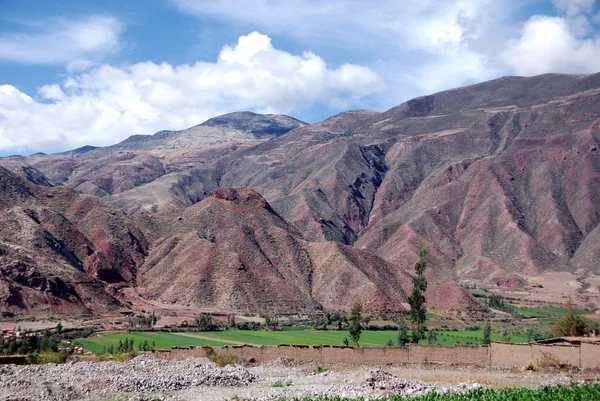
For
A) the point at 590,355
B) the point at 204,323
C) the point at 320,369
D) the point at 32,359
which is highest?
the point at 590,355

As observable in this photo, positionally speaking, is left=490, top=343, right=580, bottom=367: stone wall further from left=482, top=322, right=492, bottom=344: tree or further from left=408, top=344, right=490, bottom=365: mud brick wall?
left=482, top=322, right=492, bottom=344: tree

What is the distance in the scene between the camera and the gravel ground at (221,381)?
25.8 metres

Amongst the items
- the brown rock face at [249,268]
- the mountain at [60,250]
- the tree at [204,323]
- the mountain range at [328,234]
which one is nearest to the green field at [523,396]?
the tree at [204,323]

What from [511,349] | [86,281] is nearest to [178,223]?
[86,281]

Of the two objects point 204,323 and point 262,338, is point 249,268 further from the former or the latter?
point 262,338

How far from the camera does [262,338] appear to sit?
6925 centimetres

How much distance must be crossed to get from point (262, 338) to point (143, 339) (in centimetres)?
1269

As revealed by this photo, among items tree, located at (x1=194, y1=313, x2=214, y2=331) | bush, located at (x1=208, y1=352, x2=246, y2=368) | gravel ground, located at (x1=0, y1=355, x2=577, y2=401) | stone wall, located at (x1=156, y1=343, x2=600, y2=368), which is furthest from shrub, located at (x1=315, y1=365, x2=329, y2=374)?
tree, located at (x1=194, y1=313, x2=214, y2=331)

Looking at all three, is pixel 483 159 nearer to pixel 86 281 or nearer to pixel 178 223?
pixel 178 223

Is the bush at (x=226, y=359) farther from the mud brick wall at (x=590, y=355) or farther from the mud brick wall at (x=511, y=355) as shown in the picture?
the mud brick wall at (x=590, y=355)

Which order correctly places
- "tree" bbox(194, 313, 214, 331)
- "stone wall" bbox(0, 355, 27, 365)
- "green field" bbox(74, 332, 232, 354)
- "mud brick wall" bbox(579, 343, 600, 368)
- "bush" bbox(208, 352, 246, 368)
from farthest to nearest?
"tree" bbox(194, 313, 214, 331)
"green field" bbox(74, 332, 232, 354)
"bush" bbox(208, 352, 246, 368)
"stone wall" bbox(0, 355, 27, 365)
"mud brick wall" bbox(579, 343, 600, 368)

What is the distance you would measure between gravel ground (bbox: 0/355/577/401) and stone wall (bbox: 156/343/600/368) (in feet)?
4.06

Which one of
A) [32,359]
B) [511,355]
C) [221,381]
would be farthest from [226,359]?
[511,355]

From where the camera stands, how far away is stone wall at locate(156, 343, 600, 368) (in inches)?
1236
